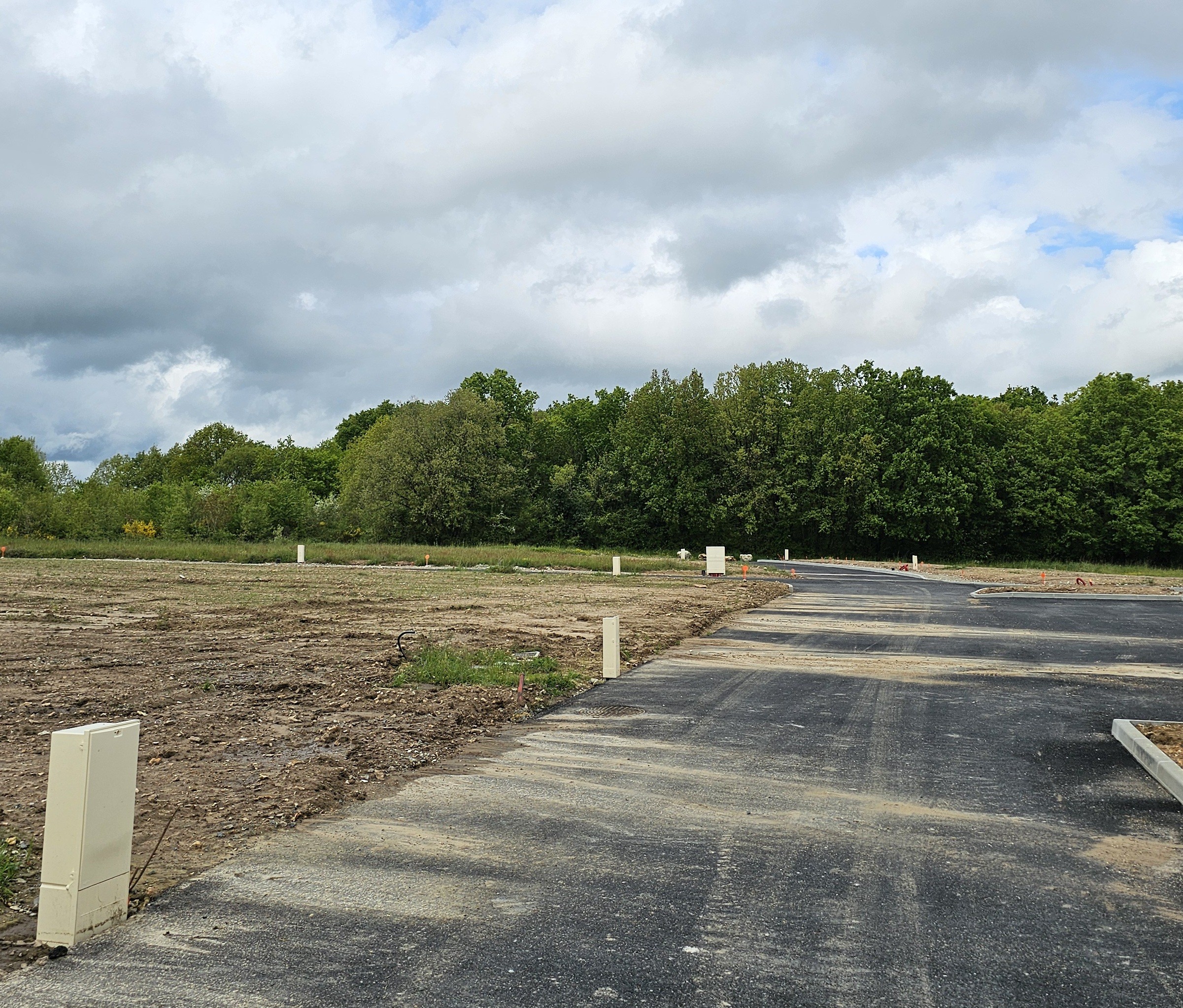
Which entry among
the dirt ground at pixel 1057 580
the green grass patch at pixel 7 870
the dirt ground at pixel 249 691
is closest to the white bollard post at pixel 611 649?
the dirt ground at pixel 249 691

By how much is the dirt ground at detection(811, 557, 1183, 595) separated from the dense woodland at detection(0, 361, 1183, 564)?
1406cm

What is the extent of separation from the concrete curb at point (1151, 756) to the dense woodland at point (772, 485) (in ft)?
191

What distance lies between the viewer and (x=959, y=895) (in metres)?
4.76

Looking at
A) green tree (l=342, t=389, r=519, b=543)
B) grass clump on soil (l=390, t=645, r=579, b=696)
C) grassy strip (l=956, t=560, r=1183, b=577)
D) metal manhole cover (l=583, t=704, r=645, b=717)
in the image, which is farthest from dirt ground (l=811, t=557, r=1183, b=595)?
green tree (l=342, t=389, r=519, b=543)

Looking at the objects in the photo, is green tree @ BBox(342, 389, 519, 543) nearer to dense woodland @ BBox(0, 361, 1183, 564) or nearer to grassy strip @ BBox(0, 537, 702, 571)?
dense woodland @ BBox(0, 361, 1183, 564)

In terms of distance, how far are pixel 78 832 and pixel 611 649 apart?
A: 341 inches

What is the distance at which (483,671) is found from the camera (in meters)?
12.1

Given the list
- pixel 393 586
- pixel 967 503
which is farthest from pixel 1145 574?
pixel 393 586

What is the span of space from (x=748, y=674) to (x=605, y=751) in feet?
15.5

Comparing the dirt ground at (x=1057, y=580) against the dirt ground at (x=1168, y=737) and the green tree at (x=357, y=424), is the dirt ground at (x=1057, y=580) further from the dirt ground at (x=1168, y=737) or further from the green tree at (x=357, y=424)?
the green tree at (x=357, y=424)

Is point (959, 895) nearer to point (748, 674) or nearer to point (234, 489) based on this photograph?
point (748, 674)

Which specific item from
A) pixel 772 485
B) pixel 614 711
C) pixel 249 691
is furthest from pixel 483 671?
pixel 772 485

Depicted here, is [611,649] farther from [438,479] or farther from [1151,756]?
[438,479]

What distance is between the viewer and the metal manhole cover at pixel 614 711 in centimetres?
981
